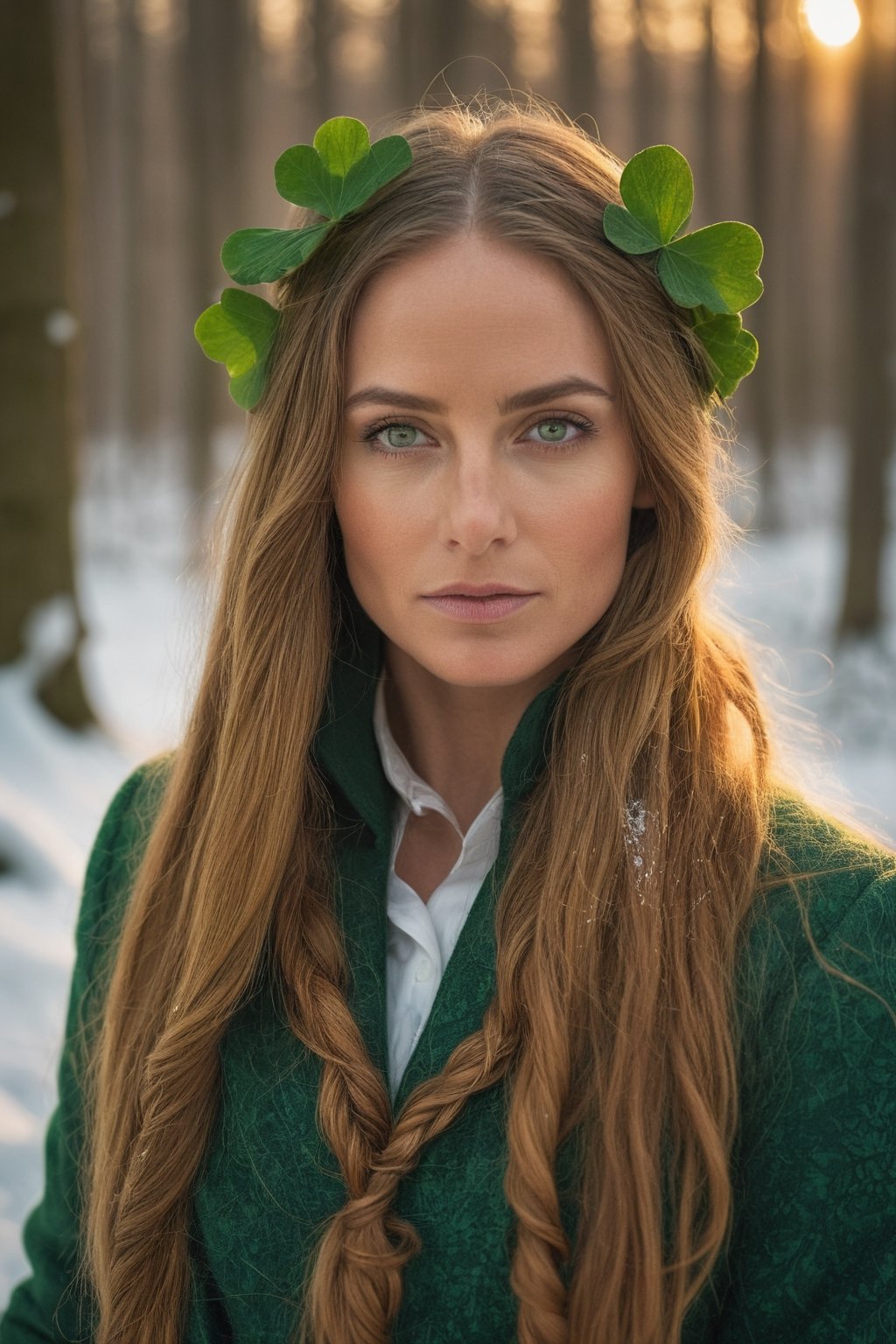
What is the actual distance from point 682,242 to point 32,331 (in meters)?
3.86

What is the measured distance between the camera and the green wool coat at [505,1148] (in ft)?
5.06

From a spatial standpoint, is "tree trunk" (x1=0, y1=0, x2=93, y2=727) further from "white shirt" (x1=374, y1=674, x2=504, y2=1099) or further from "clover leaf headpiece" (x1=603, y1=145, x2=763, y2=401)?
"clover leaf headpiece" (x1=603, y1=145, x2=763, y2=401)

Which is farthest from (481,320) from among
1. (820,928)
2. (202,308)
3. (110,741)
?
(202,308)

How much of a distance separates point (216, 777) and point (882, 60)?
8.17m

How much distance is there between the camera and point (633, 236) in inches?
69.2

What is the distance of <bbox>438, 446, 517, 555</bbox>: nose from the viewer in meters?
1.67

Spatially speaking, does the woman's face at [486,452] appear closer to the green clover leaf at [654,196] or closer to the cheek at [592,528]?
the cheek at [592,528]

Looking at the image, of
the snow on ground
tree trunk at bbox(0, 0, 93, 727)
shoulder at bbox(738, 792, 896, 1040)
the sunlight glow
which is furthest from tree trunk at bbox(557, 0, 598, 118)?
shoulder at bbox(738, 792, 896, 1040)

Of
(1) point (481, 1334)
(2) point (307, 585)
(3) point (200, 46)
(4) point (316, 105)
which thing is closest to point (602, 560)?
(2) point (307, 585)

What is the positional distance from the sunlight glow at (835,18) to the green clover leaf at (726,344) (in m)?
7.73

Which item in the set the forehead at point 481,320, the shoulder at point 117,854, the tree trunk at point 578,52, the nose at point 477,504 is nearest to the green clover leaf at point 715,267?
the forehead at point 481,320

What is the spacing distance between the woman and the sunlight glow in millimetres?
7554

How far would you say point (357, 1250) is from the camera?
5.24 feet

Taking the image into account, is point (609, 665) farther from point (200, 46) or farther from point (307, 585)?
point (200, 46)
